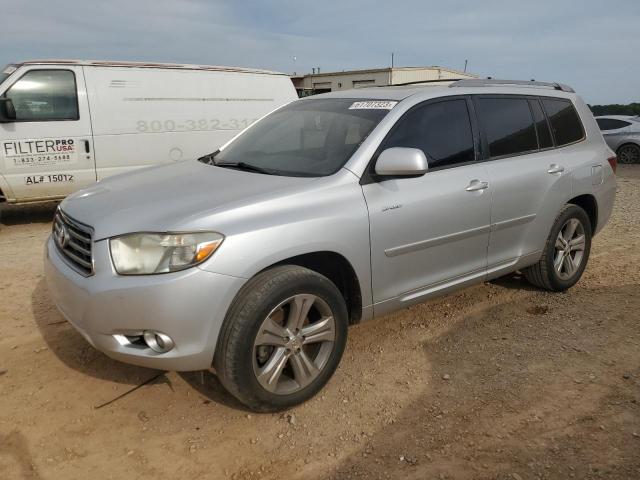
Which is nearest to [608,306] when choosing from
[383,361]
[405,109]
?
[383,361]

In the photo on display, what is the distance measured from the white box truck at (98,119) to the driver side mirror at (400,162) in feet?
17.6

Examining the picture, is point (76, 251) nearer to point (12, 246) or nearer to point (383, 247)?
point (383, 247)

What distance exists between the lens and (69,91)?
709 centimetres

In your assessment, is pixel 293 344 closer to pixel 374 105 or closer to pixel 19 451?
pixel 19 451

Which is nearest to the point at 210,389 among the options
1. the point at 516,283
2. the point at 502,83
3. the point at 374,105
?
the point at 374,105

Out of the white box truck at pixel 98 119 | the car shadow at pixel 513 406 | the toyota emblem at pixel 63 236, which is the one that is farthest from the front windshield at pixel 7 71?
the car shadow at pixel 513 406

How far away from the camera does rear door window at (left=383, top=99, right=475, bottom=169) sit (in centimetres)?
346

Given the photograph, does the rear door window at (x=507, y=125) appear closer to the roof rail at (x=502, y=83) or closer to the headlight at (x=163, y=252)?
the roof rail at (x=502, y=83)

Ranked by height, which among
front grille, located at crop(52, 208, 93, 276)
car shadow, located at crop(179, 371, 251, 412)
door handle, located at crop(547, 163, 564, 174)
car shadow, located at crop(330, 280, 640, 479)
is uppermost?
door handle, located at crop(547, 163, 564, 174)

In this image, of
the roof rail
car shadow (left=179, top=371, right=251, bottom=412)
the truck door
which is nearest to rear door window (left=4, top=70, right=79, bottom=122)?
the truck door

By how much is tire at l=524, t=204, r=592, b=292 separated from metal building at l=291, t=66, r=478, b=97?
15.5m

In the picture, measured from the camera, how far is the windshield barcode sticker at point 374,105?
3.51 meters

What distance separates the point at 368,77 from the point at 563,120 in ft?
58.2

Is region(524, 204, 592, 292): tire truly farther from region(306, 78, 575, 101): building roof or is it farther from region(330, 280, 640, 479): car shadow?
region(306, 78, 575, 101): building roof
